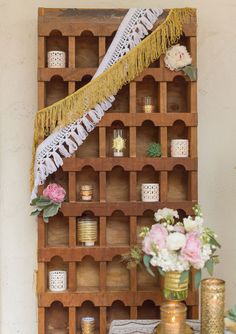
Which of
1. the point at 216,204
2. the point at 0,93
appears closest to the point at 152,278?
the point at 216,204

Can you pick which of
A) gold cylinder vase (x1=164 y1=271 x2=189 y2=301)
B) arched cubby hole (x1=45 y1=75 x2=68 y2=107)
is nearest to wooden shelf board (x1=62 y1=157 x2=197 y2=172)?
arched cubby hole (x1=45 y1=75 x2=68 y2=107)

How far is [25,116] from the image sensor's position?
1739 millimetres

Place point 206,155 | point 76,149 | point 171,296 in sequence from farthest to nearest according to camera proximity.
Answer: point 206,155
point 76,149
point 171,296

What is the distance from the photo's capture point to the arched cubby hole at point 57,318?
170cm

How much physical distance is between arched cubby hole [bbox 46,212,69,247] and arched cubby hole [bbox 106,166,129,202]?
178mm

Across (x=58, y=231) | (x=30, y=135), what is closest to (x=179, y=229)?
(x=58, y=231)

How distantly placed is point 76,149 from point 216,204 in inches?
20.7

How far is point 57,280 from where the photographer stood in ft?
5.40

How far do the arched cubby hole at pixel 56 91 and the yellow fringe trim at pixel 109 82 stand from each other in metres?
0.10

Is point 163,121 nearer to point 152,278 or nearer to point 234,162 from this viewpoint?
point 234,162

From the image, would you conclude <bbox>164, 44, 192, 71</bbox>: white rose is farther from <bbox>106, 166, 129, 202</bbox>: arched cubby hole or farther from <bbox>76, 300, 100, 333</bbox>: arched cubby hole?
<bbox>76, 300, 100, 333</bbox>: arched cubby hole

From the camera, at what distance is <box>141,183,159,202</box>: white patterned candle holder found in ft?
5.40

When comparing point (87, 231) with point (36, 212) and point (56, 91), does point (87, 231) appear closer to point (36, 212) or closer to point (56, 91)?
point (36, 212)

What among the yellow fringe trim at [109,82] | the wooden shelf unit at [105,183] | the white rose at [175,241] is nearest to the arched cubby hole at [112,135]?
the wooden shelf unit at [105,183]
